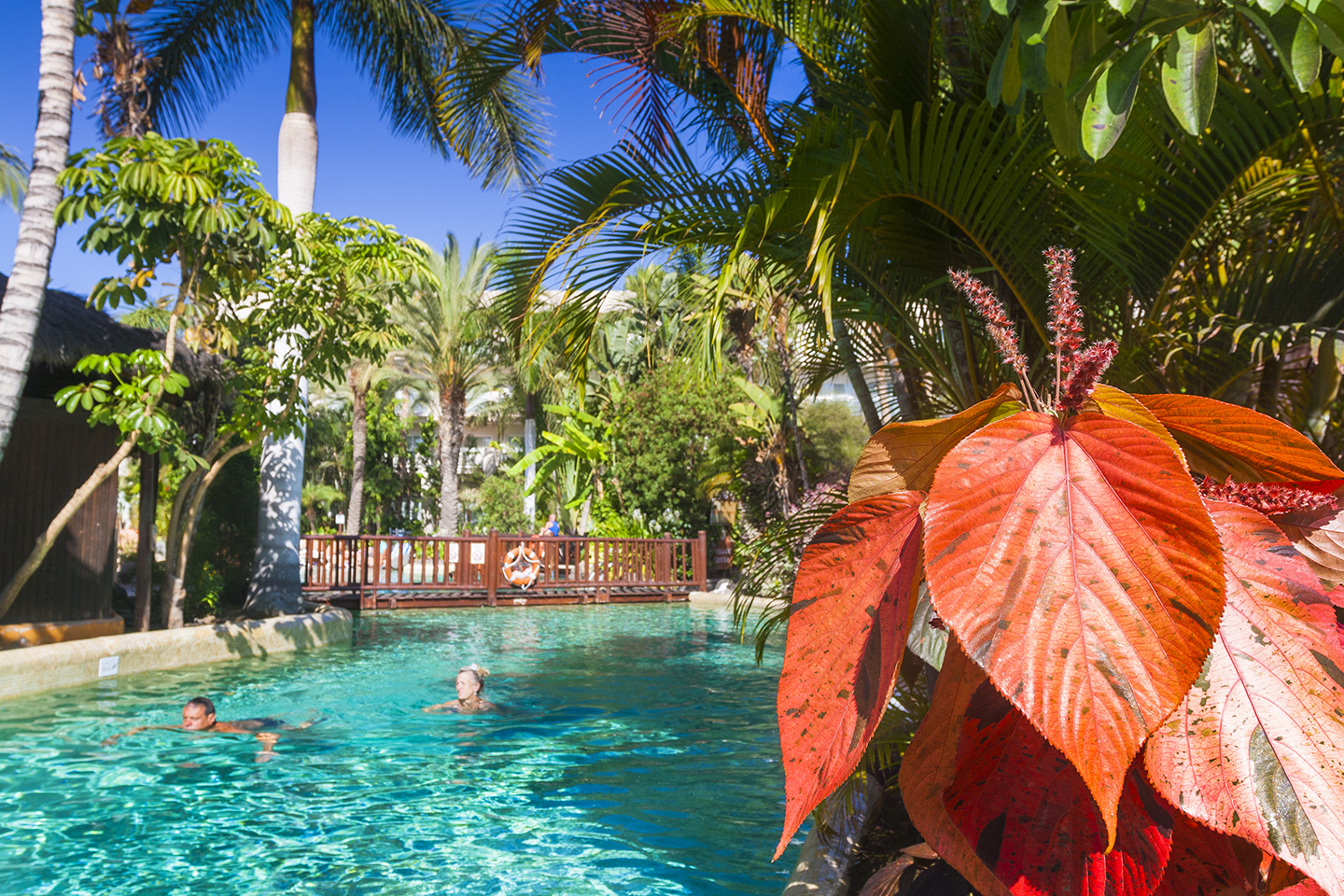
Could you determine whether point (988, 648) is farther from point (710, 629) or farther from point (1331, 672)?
point (710, 629)

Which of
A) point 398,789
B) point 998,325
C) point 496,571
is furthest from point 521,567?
point 998,325

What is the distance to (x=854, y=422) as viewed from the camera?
3000 cm

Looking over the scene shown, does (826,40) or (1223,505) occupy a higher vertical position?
(826,40)

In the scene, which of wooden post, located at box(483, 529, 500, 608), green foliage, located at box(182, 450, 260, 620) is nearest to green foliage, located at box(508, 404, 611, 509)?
wooden post, located at box(483, 529, 500, 608)

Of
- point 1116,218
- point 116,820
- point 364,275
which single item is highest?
point 364,275

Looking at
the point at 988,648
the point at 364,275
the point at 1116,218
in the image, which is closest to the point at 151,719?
the point at 364,275

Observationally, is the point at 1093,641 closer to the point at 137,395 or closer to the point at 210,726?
the point at 210,726

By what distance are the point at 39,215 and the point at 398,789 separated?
578cm

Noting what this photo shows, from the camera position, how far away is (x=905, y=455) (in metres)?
0.73

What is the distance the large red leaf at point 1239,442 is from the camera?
2.11ft

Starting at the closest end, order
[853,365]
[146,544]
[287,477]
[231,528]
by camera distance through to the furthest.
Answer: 1. [853,365]
2. [146,544]
3. [287,477]
4. [231,528]

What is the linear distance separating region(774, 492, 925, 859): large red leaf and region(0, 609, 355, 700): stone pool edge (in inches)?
358

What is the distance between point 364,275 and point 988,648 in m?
11.1

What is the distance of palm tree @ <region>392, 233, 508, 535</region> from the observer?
25.5 m
